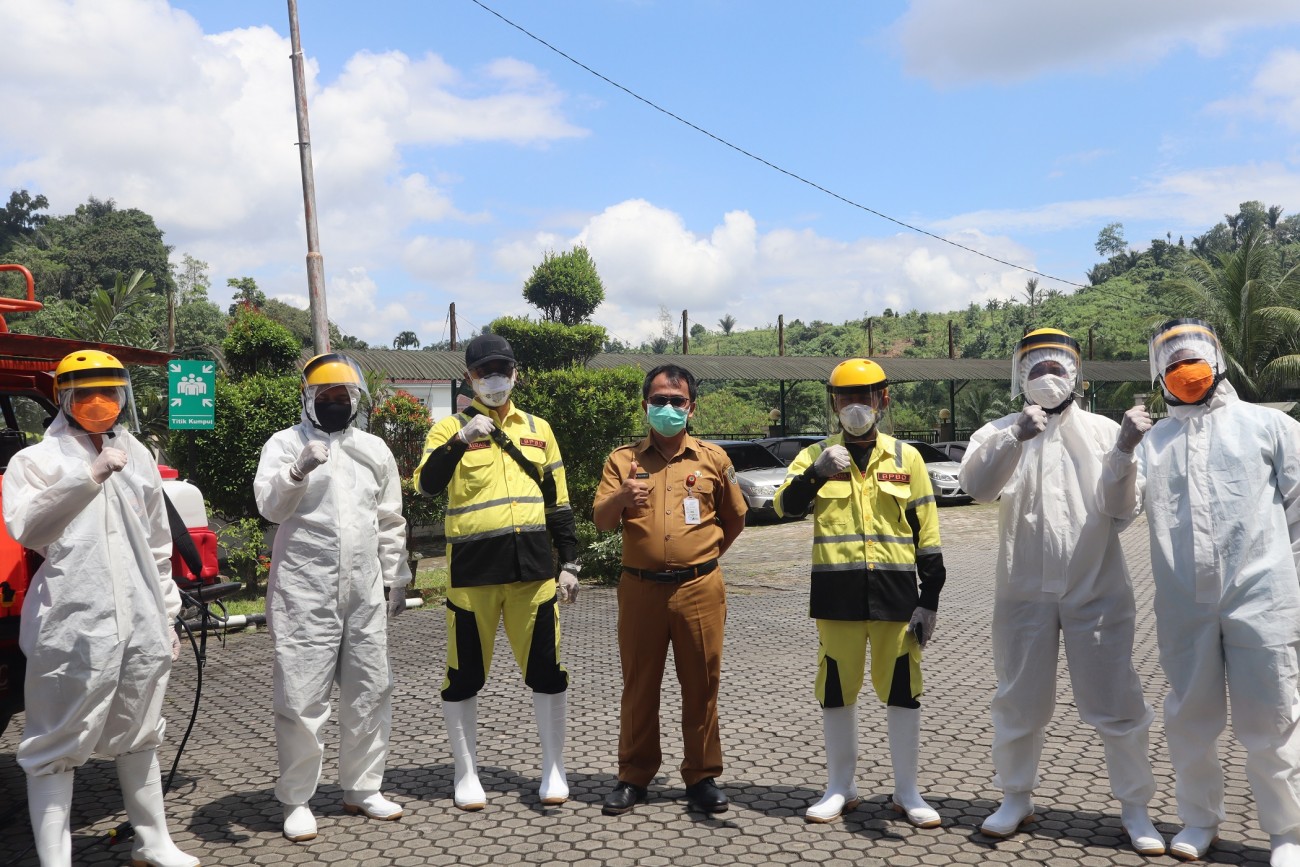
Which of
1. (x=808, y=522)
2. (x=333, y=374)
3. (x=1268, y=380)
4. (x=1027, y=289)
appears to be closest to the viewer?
(x=333, y=374)

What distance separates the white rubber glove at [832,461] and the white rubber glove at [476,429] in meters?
1.43

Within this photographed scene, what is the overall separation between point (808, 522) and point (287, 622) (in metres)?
15.4

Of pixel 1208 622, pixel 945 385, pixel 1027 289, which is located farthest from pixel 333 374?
pixel 1027 289

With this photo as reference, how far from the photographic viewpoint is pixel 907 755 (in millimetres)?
4344

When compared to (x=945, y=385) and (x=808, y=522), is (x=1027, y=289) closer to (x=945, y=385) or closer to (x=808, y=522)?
(x=945, y=385)

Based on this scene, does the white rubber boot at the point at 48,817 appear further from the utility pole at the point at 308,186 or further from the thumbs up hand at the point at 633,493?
the utility pole at the point at 308,186

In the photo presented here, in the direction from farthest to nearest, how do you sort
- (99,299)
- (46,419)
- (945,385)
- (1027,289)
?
(1027,289) → (945,385) → (99,299) → (46,419)

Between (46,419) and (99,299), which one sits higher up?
(99,299)

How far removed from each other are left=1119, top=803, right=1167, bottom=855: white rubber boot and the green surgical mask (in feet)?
7.70

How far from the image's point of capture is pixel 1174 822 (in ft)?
13.9

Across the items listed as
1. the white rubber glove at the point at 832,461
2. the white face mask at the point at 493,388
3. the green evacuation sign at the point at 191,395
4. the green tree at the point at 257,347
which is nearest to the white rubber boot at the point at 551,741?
the white face mask at the point at 493,388

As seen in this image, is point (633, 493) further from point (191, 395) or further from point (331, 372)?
point (191, 395)

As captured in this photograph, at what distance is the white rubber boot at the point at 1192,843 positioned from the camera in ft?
12.7

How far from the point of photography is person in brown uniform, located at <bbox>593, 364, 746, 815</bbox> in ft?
15.1
